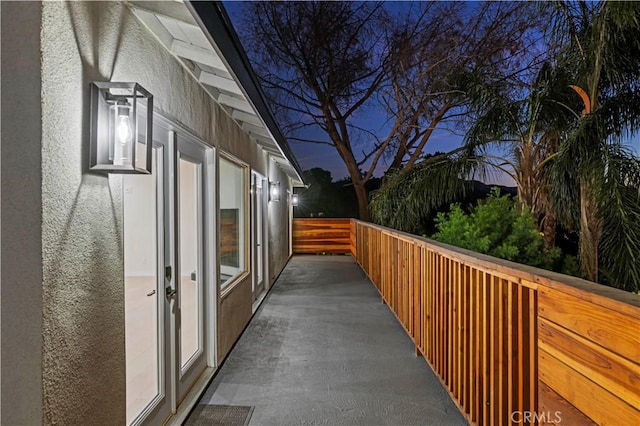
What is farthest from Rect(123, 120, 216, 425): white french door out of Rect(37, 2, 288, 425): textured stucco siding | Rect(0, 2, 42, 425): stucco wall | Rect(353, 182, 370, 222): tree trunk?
Rect(353, 182, 370, 222): tree trunk

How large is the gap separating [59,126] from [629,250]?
4.99 meters

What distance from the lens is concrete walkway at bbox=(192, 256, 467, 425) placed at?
3.07 meters

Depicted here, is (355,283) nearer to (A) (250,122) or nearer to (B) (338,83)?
(A) (250,122)

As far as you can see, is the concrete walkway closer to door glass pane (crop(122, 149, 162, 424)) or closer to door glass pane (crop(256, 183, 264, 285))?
door glass pane (crop(122, 149, 162, 424))

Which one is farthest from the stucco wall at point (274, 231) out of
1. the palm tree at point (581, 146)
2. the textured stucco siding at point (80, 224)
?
the textured stucco siding at point (80, 224)

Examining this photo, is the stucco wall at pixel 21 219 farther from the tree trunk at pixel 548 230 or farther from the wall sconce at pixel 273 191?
the tree trunk at pixel 548 230

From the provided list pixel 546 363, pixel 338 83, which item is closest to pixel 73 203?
pixel 546 363

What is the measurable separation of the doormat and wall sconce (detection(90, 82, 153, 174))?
6.26ft

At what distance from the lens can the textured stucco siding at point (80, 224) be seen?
4.99 ft

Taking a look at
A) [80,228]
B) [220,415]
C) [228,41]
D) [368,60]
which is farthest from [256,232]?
[368,60]

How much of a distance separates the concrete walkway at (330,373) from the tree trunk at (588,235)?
8.15ft

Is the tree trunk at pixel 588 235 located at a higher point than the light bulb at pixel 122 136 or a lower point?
lower

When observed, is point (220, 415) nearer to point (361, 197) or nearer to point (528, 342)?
point (528, 342)

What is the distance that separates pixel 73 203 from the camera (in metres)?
1.66
